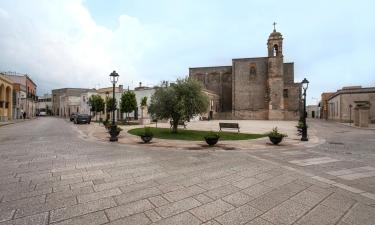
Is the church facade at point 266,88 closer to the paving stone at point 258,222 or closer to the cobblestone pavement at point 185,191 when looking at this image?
the cobblestone pavement at point 185,191

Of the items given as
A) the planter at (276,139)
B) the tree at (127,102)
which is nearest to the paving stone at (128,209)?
the planter at (276,139)

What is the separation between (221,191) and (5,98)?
42807 mm

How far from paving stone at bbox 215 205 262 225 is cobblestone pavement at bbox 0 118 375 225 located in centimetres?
2

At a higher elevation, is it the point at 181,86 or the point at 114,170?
A: the point at 181,86

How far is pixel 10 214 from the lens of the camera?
378cm

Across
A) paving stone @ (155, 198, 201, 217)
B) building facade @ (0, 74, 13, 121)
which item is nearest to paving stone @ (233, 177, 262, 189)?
paving stone @ (155, 198, 201, 217)

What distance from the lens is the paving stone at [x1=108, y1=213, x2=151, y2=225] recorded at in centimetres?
352

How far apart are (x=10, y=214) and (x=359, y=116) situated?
106ft

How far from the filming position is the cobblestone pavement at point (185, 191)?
12.3ft

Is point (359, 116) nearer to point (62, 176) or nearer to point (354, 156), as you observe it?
point (354, 156)

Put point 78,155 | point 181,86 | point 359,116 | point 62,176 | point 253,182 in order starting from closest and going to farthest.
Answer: point 253,182 → point 62,176 → point 78,155 → point 181,86 → point 359,116

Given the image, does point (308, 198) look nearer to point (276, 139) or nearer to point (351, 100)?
point (276, 139)

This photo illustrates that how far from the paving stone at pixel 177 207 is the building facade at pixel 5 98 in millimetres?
39314

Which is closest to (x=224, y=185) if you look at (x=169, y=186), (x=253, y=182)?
(x=253, y=182)
